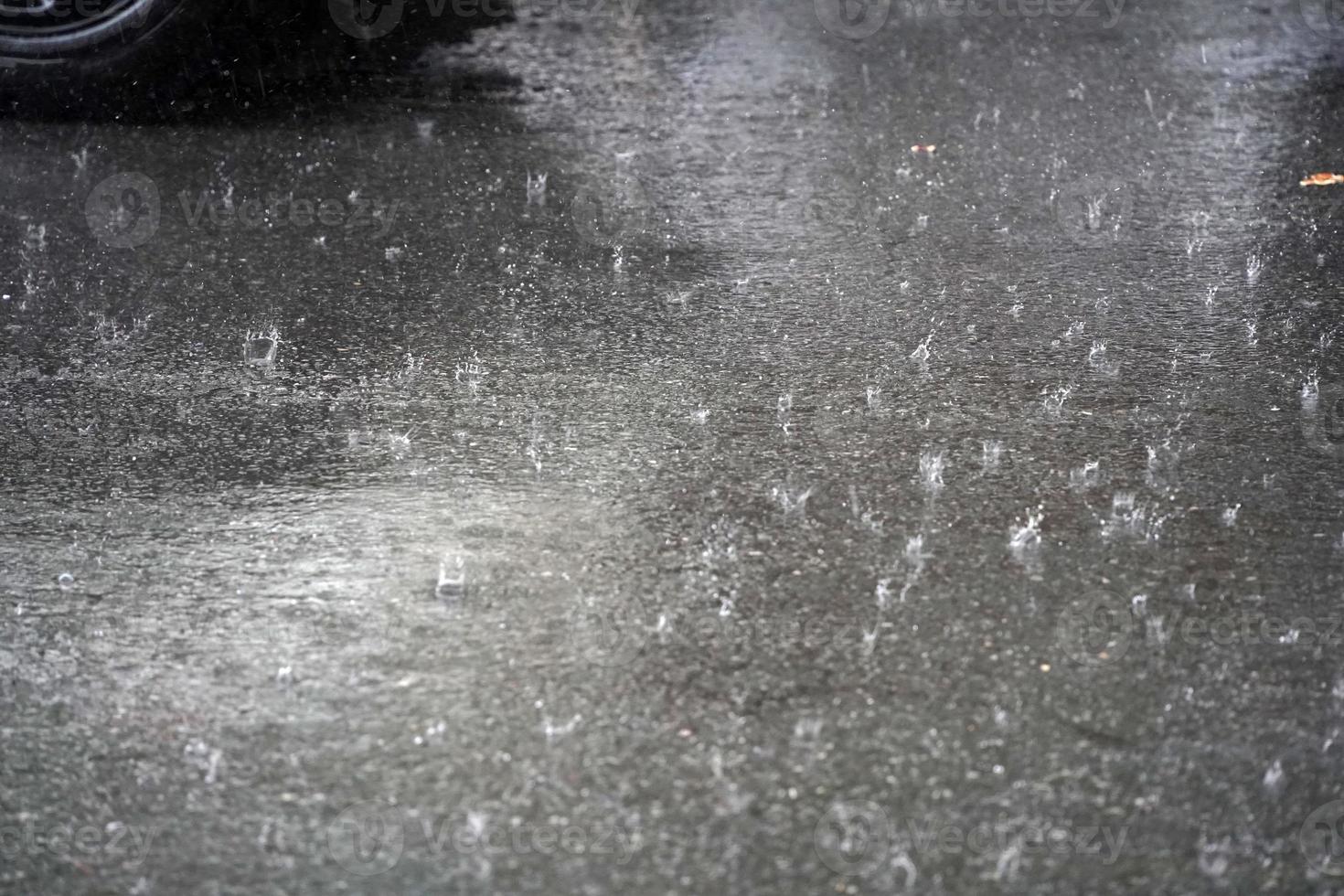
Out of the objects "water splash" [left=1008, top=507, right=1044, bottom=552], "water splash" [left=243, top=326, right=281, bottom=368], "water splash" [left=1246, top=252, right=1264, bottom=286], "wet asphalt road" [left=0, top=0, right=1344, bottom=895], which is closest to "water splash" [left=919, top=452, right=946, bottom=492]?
"wet asphalt road" [left=0, top=0, right=1344, bottom=895]

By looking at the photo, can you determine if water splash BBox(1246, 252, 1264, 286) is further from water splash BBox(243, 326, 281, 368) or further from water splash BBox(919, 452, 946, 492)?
water splash BBox(243, 326, 281, 368)

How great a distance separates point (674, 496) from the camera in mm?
3752

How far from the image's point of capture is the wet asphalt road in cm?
270

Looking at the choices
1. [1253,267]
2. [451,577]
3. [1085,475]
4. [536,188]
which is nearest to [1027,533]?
[1085,475]

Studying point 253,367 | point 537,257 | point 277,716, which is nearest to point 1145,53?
point 537,257

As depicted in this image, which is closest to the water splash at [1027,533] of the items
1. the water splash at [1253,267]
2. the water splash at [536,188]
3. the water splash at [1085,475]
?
the water splash at [1085,475]

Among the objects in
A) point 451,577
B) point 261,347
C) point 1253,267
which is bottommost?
point 451,577

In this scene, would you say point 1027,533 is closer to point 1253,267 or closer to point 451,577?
point 451,577

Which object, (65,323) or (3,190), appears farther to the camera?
(3,190)

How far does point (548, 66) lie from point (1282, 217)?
357cm

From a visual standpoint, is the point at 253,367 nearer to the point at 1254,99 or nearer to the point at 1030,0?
the point at 1254,99

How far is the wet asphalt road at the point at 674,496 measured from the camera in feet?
8.86

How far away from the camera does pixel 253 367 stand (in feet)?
14.7

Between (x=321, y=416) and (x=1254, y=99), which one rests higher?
(x=1254, y=99)
